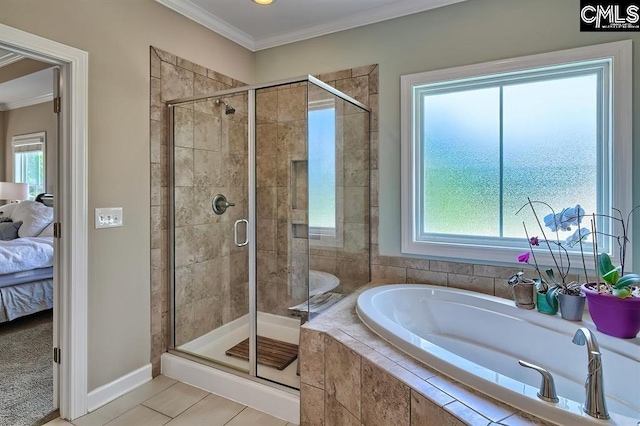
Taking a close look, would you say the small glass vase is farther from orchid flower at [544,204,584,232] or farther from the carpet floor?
the carpet floor

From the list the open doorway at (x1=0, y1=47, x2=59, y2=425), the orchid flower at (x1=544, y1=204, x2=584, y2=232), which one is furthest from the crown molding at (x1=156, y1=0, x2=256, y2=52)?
the orchid flower at (x1=544, y1=204, x2=584, y2=232)

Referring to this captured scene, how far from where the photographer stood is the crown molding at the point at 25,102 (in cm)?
491

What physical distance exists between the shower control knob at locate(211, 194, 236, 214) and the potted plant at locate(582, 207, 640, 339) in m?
2.45

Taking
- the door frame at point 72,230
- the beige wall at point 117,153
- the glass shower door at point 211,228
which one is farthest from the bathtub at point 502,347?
the door frame at point 72,230

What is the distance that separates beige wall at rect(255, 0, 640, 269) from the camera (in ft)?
6.93

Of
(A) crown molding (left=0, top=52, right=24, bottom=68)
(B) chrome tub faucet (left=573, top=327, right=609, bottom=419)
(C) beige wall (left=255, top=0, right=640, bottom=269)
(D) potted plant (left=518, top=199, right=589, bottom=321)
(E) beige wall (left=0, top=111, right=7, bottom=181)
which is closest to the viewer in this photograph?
(B) chrome tub faucet (left=573, top=327, right=609, bottom=419)

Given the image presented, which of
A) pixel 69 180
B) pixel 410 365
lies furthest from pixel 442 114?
pixel 69 180

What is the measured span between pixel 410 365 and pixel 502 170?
1.59 meters

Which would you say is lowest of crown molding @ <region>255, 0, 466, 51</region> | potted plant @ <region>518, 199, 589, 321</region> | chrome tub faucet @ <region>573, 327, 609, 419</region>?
chrome tub faucet @ <region>573, 327, 609, 419</region>

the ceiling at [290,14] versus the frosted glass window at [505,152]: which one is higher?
the ceiling at [290,14]

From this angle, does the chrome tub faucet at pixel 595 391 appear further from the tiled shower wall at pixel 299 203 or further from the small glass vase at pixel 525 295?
the tiled shower wall at pixel 299 203

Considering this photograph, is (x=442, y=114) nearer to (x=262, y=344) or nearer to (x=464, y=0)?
(x=464, y=0)

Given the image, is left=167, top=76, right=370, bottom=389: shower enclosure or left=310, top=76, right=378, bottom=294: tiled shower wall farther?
left=310, top=76, right=378, bottom=294: tiled shower wall

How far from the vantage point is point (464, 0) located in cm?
236
